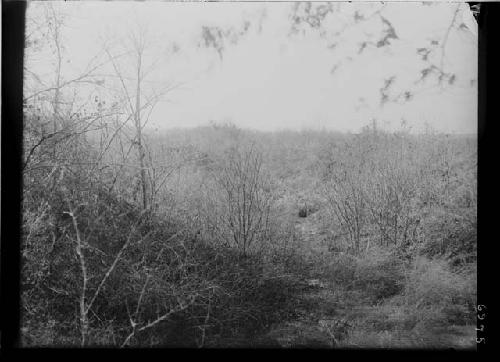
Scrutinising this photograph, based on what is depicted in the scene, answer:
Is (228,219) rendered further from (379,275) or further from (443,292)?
(443,292)

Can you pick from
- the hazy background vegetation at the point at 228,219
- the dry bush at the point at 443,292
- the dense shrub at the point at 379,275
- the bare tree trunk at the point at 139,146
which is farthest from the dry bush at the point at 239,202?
the dry bush at the point at 443,292

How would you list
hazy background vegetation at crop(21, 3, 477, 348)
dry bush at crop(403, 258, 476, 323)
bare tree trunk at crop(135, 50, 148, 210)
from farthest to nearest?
1. bare tree trunk at crop(135, 50, 148, 210)
2. dry bush at crop(403, 258, 476, 323)
3. hazy background vegetation at crop(21, 3, 477, 348)

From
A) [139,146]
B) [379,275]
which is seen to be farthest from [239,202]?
[379,275]

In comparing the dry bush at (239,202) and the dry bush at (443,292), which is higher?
the dry bush at (239,202)

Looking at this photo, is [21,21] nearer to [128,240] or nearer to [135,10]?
[135,10]

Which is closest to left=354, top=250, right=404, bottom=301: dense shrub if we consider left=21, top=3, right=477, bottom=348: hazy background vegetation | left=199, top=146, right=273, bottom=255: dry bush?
left=21, top=3, right=477, bottom=348: hazy background vegetation

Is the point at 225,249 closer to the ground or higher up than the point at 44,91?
closer to the ground

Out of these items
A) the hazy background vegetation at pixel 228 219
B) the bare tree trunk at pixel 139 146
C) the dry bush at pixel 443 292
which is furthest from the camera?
the bare tree trunk at pixel 139 146

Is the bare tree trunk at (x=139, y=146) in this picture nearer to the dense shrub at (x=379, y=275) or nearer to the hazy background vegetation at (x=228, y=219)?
the hazy background vegetation at (x=228, y=219)

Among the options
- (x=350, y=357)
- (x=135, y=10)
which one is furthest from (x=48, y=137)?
(x=350, y=357)

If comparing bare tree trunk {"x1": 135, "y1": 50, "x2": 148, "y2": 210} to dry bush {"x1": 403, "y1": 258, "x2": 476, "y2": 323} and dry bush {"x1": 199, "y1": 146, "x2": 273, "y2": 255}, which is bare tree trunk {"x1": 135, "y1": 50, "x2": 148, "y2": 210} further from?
dry bush {"x1": 403, "y1": 258, "x2": 476, "y2": 323}

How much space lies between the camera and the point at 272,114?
17.3 ft

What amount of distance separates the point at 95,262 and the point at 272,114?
222cm

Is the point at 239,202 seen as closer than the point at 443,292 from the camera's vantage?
No
